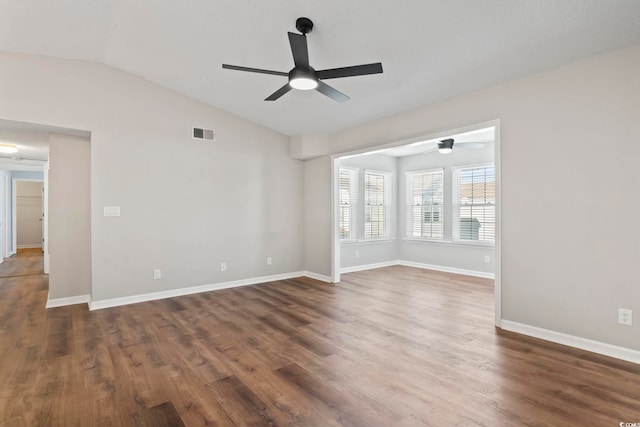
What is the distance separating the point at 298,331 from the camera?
3.55 m

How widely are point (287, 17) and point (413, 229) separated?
5.95m

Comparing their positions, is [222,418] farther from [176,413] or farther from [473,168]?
[473,168]

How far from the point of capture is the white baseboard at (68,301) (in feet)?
14.8

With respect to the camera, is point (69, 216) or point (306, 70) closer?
point (306, 70)


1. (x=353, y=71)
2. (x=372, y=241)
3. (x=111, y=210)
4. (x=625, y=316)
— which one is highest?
(x=353, y=71)

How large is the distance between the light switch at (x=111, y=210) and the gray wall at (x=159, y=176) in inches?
2.3

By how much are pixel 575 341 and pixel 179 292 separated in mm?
5250

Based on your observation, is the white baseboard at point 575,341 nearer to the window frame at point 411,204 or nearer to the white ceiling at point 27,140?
the window frame at point 411,204

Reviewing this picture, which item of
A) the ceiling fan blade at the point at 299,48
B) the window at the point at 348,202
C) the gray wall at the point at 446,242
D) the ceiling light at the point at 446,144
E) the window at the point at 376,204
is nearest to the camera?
the ceiling fan blade at the point at 299,48

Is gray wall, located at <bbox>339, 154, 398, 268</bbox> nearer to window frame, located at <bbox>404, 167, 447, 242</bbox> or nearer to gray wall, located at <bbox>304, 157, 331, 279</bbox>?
window frame, located at <bbox>404, 167, 447, 242</bbox>

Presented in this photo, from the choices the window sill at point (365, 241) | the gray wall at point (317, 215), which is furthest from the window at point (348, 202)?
the gray wall at point (317, 215)

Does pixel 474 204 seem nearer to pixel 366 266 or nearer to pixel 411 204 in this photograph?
pixel 411 204

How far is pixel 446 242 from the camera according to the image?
703 cm

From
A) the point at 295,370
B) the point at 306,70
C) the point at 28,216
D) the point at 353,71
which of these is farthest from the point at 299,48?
the point at 28,216
